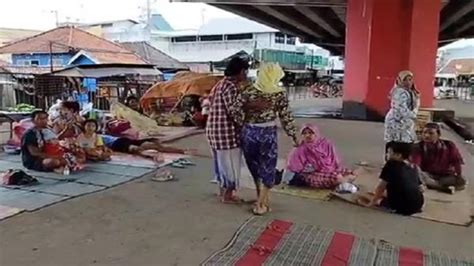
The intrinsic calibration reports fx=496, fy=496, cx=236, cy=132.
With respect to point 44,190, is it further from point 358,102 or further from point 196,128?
point 358,102

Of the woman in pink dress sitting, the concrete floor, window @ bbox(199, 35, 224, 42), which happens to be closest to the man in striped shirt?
the concrete floor

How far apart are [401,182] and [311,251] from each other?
130 centimetres

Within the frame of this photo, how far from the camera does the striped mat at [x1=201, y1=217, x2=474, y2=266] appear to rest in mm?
3141

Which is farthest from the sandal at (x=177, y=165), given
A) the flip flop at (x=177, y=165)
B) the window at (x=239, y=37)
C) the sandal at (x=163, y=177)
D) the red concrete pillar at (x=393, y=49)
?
the window at (x=239, y=37)

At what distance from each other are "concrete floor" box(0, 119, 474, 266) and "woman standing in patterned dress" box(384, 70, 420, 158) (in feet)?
6.17

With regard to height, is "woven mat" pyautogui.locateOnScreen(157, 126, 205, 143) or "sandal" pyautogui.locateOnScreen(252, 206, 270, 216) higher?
"woven mat" pyautogui.locateOnScreen(157, 126, 205, 143)

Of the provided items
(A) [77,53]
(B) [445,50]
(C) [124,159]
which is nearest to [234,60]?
(C) [124,159]

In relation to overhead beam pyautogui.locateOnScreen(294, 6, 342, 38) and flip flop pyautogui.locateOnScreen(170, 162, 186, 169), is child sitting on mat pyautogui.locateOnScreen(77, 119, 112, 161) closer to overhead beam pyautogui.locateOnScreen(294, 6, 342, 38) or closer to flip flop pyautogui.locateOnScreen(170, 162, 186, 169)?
flip flop pyautogui.locateOnScreen(170, 162, 186, 169)

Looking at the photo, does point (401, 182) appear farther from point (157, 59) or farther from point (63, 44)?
point (157, 59)

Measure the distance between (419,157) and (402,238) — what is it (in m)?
1.83

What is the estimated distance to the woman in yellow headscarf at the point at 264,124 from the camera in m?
4.04

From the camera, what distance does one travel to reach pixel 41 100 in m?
11.6

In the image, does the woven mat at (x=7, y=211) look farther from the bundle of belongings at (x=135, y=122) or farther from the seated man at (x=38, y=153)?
the bundle of belongings at (x=135, y=122)

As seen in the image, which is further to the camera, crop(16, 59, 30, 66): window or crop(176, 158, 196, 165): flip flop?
crop(16, 59, 30, 66): window
